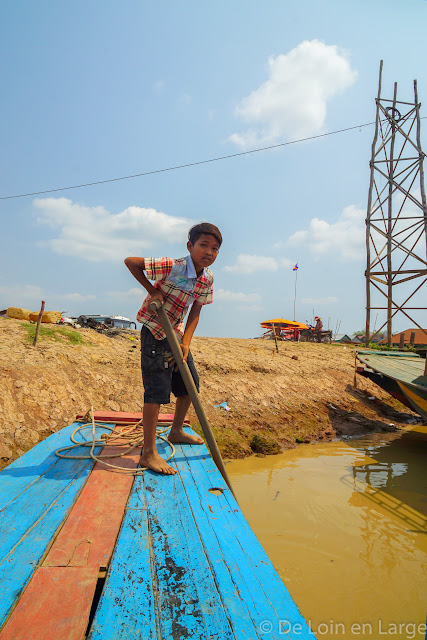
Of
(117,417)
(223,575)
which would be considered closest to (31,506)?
(223,575)

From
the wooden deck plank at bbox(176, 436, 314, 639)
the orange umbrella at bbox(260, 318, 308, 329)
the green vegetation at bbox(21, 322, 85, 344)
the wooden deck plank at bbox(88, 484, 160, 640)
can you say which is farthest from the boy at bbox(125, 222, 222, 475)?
the orange umbrella at bbox(260, 318, 308, 329)

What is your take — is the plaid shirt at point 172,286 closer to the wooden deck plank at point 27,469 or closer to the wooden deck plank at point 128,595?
the wooden deck plank at point 27,469

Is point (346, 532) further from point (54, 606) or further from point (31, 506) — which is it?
point (54, 606)

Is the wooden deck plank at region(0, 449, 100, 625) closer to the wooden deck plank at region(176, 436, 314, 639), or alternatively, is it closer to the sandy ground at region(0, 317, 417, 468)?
the wooden deck plank at region(176, 436, 314, 639)

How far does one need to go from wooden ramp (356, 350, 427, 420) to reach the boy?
12.0 feet

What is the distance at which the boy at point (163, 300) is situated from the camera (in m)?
2.26

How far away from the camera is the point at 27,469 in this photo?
2027mm

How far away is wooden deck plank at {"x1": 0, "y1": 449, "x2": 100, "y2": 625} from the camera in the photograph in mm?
1127

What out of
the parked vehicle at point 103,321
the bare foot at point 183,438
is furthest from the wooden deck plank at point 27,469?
the parked vehicle at point 103,321

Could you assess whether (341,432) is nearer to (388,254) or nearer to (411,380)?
(411,380)

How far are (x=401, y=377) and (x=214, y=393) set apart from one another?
112 inches

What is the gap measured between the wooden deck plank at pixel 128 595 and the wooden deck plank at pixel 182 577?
0.11 feet

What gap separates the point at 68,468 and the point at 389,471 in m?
3.82

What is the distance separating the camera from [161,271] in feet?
7.50
